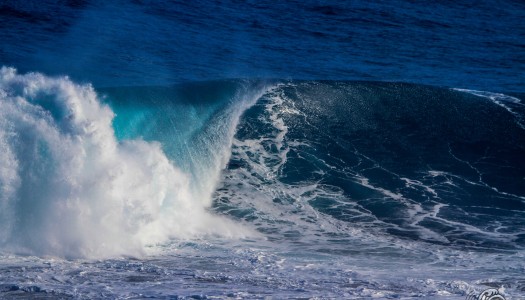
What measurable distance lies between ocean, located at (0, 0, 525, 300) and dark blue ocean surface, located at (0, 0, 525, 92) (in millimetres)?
85

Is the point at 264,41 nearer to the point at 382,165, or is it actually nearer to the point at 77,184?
the point at 382,165

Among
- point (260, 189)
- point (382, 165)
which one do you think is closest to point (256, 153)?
point (260, 189)

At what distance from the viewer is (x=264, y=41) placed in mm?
20484

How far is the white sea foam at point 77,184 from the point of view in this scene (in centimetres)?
1028

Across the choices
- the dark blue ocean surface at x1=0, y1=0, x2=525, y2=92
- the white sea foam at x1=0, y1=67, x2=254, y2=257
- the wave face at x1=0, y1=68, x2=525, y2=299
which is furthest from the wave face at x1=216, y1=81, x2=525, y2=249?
the dark blue ocean surface at x1=0, y1=0, x2=525, y2=92

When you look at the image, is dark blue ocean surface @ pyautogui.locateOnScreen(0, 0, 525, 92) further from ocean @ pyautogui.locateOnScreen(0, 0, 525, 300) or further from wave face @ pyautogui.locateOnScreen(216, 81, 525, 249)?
wave face @ pyautogui.locateOnScreen(216, 81, 525, 249)

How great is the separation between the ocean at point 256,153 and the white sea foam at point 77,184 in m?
0.03

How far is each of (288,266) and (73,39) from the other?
11613mm

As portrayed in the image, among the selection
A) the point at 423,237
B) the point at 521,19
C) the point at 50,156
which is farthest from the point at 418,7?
the point at 50,156

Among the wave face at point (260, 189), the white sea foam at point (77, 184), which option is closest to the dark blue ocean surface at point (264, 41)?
the wave face at point (260, 189)

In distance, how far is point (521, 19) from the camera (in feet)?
79.9

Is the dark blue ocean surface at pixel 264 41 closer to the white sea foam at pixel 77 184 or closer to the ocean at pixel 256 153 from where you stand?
the ocean at pixel 256 153

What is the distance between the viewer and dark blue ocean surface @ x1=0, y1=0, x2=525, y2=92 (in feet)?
58.4

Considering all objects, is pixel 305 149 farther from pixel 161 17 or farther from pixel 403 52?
pixel 161 17
